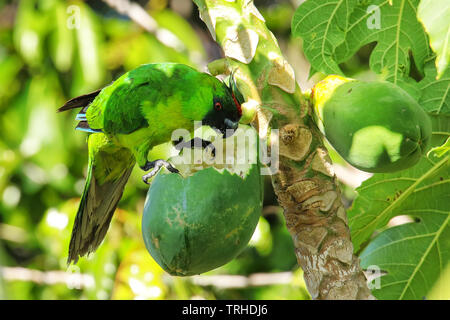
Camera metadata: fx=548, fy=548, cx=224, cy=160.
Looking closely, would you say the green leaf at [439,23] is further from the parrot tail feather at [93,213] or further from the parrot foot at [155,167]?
the parrot tail feather at [93,213]

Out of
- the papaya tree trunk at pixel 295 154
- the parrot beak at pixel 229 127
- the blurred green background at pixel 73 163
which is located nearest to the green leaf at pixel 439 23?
the papaya tree trunk at pixel 295 154

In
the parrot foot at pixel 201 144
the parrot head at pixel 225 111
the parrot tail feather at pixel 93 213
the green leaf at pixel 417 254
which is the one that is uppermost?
the parrot head at pixel 225 111

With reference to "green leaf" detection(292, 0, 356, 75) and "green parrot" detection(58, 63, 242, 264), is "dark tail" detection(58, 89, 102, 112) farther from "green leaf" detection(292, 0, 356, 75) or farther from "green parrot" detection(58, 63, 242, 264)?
"green leaf" detection(292, 0, 356, 75)

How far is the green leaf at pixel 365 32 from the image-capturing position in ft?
6.13

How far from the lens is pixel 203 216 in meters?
1.41

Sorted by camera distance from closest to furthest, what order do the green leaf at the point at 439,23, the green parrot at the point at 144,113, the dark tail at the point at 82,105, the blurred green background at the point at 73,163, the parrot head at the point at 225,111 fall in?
the green leaf at the point at 439,23
the parrot head at the point at 225,111
the green parrot at the point at 144,113
the dark tail at the point at 82,105
the blurred green background at the point at 73,163

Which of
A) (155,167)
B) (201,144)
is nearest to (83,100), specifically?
(155,167)

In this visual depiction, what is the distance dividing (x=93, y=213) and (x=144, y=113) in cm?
46

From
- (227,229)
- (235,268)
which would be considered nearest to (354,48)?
(227,229)

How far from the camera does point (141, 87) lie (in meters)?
2.16

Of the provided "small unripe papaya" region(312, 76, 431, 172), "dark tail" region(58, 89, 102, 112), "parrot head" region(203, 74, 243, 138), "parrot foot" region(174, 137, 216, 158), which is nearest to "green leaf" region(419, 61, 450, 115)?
"small unripe papaya" region(312, 76, 431, 172)

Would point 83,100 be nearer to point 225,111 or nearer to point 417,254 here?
point 225,111

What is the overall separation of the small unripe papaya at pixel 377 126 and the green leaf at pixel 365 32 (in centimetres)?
49

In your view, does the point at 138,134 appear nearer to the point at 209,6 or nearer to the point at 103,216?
the point at 103,216
